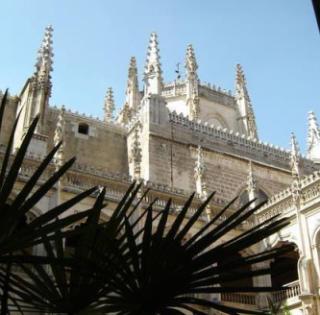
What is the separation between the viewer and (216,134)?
31219mm

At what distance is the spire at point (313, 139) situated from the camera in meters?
36.7

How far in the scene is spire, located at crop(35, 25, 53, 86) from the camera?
27172mm

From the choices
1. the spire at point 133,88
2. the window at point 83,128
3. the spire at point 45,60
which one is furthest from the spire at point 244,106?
Result: the spire at point 45,60

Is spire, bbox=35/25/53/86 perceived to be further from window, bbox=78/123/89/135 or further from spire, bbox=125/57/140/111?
spire, bbox=125/57/140/111

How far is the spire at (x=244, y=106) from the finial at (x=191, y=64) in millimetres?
4258

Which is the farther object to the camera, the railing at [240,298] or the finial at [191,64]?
the finial at [191,64]

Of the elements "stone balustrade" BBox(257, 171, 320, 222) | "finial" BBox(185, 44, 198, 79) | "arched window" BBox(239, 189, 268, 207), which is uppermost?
"finial" BBox(185, 44, 198, 79)

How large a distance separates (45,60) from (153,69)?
1078cm

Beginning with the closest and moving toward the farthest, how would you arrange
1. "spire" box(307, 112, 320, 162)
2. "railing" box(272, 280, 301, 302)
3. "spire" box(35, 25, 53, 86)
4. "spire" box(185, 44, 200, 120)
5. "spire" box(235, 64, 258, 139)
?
"railing" box(272, 280, 301, 302) < "spire" box(35, 25, 53, 86) < "spire" box(307, 112, 320, 162) < "spire" box(185, 44, 200, 120) < "spire" box(235, 64, 258, 139)

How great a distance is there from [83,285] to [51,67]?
2473cm

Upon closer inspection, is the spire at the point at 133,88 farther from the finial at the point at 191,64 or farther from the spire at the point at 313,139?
the spire at the point at 313,139

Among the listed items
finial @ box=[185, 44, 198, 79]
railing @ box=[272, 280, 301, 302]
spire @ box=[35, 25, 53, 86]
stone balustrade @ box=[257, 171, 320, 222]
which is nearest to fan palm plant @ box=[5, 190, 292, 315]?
railing @ box=[272, 280, 301, 302]

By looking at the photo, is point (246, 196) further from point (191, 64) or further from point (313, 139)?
point (191, 64)

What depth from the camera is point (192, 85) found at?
136 ft
